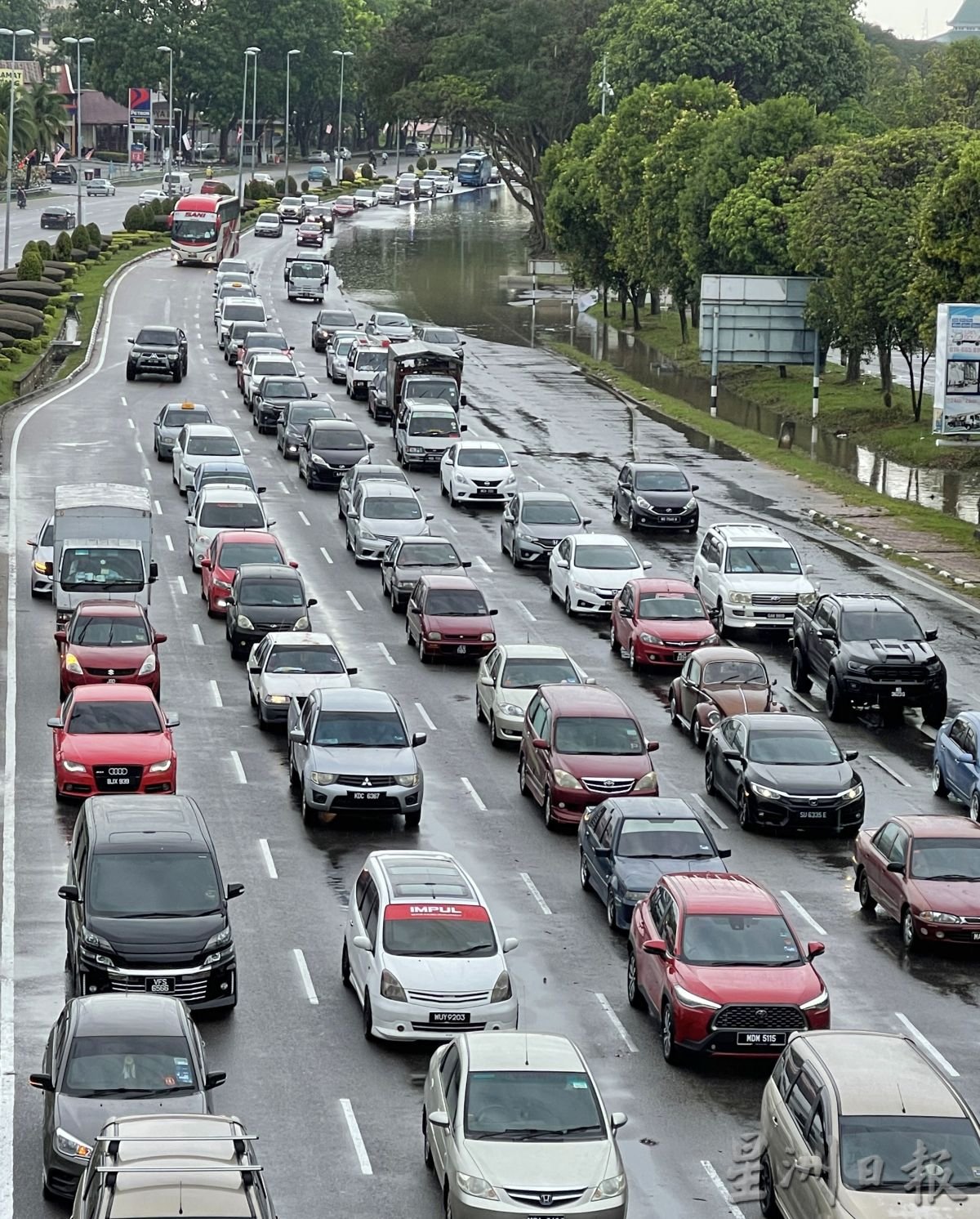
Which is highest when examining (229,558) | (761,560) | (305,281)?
(305,281)

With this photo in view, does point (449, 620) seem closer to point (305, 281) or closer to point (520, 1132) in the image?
point (520, 1132)

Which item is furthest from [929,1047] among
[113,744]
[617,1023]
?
[113,744]

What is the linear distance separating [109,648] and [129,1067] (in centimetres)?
1898

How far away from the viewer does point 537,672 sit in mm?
35969

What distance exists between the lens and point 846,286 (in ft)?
242

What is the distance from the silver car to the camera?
57.3 ft

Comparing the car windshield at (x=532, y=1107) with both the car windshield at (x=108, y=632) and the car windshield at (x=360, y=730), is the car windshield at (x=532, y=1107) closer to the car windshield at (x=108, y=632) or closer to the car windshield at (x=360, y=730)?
the car windshield at (x=360, y=730)

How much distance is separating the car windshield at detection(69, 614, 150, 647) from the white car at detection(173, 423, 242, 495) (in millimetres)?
18656

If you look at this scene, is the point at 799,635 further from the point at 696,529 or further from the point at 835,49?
the point at 835,49

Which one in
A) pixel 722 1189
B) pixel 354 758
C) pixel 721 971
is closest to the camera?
pixel 722 1189

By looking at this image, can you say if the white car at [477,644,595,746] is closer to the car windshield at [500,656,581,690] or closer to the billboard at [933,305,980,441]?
the car windshield at [500,656,581,690]

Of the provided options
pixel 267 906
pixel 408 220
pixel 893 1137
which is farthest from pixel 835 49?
pixel 893 1137

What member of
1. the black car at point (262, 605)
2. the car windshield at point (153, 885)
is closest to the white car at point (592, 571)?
the black car at point (262, 605)

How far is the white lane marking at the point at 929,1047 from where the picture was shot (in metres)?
22.4
